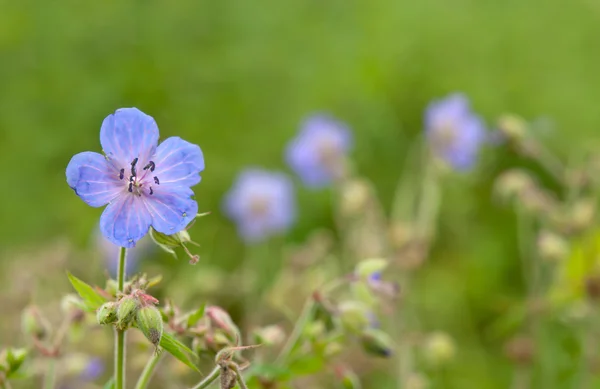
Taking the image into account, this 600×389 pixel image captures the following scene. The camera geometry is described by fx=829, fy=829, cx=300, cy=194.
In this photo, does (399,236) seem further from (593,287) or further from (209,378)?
(209,378)

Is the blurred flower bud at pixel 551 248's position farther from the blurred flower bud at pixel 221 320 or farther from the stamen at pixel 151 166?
the stamen at pixel 151 166

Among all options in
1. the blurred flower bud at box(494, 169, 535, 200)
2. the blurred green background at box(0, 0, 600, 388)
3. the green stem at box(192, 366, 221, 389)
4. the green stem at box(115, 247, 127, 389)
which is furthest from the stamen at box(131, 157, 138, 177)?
the blurred green background at box(0, 0, 600, 388)

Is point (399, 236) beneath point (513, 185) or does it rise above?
beneath

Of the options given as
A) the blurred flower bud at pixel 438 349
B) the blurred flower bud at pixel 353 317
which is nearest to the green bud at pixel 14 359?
the blurred flower bud at pixel 353 317

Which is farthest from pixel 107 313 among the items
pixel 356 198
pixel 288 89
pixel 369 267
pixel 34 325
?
pixel 288 89

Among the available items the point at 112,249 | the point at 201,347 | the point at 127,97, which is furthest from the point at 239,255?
the point at 201,347

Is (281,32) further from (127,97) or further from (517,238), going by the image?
(517,238)

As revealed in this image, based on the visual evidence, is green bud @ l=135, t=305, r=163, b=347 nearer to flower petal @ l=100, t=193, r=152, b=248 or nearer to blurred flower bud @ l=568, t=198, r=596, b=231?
flower petal @ l=100, t=193, r=152, b=248
